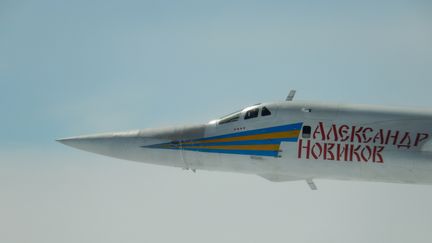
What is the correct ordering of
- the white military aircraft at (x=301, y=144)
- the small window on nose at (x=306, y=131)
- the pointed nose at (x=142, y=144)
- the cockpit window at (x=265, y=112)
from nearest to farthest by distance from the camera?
1. the white military aircraft at (x=301, y=144)
2. the small window on nose at (x=306, y=131)
3. the cockpit window at (x=265, y=112)
4. the pointed nose at (x=142, y=144)

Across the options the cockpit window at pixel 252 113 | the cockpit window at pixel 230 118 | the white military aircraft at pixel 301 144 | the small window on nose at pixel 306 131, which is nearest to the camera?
the white military aircraft at pixel 301 144

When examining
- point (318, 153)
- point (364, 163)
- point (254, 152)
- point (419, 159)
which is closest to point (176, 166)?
point (254, 152)

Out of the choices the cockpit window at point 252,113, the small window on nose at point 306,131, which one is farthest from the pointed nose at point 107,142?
the small window on nose at point 306,131

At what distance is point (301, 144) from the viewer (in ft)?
76.2

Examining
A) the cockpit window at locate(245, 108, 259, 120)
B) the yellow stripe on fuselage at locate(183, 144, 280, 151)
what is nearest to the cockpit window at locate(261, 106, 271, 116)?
the cockpit window at locate(245, 108, 259, 120)

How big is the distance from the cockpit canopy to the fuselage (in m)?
0.04

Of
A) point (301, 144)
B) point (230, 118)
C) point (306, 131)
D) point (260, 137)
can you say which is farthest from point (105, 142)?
point (306, 131)

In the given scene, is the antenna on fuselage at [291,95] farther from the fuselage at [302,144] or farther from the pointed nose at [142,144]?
the pointed nose at [142,144]

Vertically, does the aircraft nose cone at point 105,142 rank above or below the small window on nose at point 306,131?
above

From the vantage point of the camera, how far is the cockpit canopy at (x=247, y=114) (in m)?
24.5

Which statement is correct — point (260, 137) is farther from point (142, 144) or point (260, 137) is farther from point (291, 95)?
point (142, 144)

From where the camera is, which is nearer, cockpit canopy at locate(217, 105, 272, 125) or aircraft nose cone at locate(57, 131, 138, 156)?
cockpit canopy at locate(217, 105, 272, 125)

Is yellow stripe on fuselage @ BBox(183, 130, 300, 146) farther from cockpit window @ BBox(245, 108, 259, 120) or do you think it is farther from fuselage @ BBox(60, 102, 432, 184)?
cockpit window @ BBox(245, 108, 259, 120)

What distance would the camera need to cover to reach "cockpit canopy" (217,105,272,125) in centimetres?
2447
